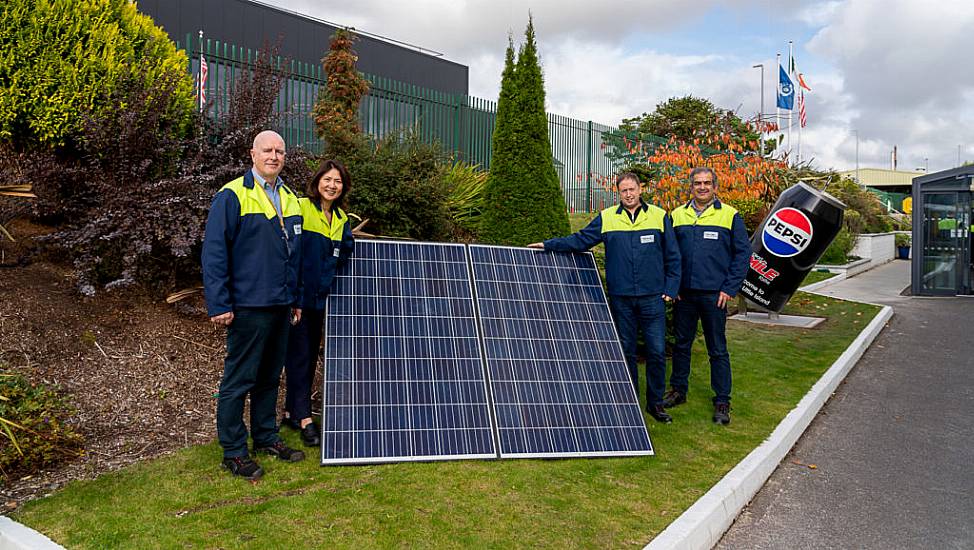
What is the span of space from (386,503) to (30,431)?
2.35m

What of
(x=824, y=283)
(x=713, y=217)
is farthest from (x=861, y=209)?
(x=713, y=217)

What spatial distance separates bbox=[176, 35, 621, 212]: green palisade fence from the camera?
11.4m

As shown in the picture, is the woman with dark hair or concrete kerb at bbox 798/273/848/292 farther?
concrete kerb at bbox 798/273/848/292

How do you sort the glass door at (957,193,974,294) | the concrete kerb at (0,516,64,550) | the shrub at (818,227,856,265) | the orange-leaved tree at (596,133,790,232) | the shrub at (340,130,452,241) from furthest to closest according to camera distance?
the shrub at (818,227,856,265)
the glass door at (957,193,974,294)
the orange-leaved tree at (596,133,790,232)
the shrub at (340,130,452,241)
the concrete kerb at (0,516,64,550)

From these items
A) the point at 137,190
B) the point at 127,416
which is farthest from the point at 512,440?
the point at 137,190

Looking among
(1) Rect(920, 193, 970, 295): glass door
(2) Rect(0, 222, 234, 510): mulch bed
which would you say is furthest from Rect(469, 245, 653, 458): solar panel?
(1) Rect(920, 193, 970, 295): glass door

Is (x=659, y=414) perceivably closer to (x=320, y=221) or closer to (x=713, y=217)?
(x=713, y=217)

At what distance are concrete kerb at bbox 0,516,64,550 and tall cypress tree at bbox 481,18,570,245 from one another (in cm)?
657

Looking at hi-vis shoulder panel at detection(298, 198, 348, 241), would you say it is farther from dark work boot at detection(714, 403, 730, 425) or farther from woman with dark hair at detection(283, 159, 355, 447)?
dark work boot at detection(714, 403, 730, 425)

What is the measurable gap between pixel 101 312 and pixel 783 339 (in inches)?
365

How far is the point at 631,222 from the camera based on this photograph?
5.89m

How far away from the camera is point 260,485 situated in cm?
439

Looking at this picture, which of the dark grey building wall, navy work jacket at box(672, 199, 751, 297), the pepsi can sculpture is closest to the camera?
navy work jacket at box(672, 199, 751, 297)

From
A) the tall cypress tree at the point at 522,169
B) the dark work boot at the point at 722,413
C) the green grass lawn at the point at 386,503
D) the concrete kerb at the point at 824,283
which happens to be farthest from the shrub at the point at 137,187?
the concrete kerb at the point at 824,283
